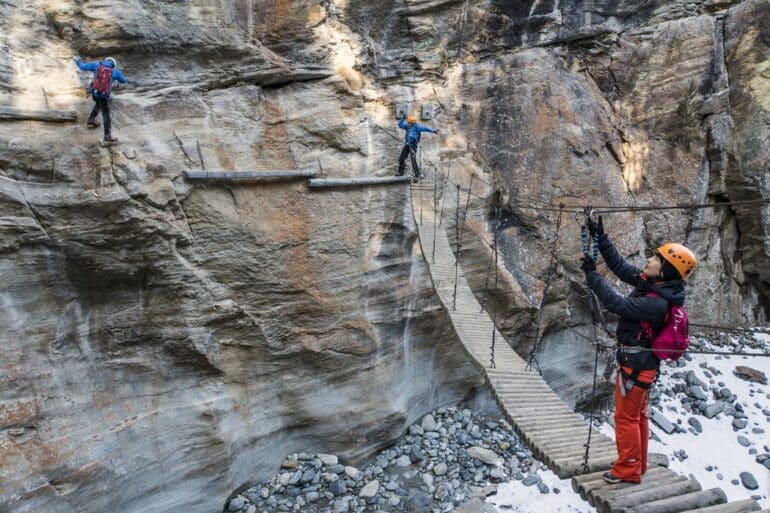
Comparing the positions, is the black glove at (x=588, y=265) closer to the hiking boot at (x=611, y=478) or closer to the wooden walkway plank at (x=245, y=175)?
the hiking boot at (x=611, y=478)

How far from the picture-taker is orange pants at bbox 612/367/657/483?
12.1 feet

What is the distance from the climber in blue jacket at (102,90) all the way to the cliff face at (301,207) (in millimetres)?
166

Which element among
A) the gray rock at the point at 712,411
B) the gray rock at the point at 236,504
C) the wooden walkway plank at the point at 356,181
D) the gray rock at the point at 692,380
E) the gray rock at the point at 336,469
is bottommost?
the gray rock at the point at 236,504

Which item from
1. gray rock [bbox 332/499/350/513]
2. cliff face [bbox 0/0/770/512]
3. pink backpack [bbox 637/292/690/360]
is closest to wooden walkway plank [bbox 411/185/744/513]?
pink backpack [bbox 637/292/690/360]

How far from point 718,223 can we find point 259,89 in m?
9.05

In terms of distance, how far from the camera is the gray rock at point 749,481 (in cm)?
753

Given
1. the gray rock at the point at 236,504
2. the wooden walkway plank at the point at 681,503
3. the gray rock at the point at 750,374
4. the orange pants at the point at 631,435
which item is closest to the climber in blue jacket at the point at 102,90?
the gray rock at the point at 236,504

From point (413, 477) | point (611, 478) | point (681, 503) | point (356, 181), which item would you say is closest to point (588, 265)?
point (611, 478)

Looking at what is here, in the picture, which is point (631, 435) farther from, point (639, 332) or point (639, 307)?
point (639, 307)

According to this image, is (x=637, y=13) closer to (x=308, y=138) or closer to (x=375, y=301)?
(x=308, y=138)

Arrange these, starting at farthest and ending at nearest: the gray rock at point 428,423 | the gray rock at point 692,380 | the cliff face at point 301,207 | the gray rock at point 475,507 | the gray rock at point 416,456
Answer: the gray rock at point 692,380, the gray rock at point 428,423, the gray rock at point 416,456, the gray rock at point 475,507, the cliff face at point 301,207

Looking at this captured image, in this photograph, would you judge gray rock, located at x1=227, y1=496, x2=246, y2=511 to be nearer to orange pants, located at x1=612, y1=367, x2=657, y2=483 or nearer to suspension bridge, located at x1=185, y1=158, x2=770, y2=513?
suspension bridge, located at x1=185, y1=158, x2=770, y2=513

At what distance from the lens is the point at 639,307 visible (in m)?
3.50

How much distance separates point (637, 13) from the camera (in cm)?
942
